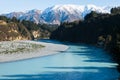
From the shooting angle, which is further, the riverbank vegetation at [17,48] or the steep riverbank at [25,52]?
the riverbank vegetation at [17,48]

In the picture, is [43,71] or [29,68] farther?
[29,68]

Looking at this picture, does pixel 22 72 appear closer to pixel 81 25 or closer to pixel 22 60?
pixel 22 60

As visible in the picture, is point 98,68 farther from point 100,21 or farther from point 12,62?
point 100,21

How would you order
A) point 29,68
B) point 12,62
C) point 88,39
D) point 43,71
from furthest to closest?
1. point 88,39
2. point 12,62
3. point 29,68
4. point 43,71

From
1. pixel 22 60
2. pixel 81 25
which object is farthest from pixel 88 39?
pixel 22 60

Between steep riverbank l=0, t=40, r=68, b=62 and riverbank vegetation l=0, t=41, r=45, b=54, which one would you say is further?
riverbank vegetation l=0, t=41, r=45, b=54

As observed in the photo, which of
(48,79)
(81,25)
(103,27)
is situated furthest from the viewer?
(81,25)

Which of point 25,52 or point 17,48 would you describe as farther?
point 17,48

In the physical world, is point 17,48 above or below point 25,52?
below

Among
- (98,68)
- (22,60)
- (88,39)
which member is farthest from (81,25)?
(98,68)
